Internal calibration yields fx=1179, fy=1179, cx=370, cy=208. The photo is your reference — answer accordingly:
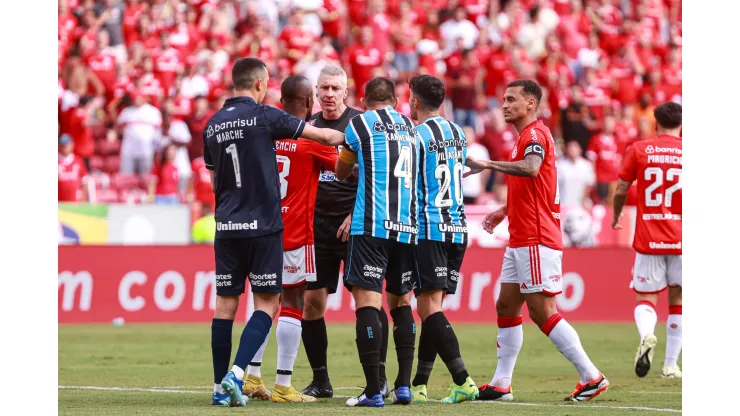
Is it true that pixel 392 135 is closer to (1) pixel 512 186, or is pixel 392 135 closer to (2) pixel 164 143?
(1) pixel 512 186

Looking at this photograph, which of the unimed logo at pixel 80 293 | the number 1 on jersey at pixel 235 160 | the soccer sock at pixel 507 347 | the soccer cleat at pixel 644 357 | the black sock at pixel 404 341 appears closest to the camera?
the number 1 on jersey at pixel 235 160

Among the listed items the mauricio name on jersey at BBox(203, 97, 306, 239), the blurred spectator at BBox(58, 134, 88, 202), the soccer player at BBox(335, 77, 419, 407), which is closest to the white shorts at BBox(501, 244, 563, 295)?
the soccer player at BBox(335, 77, 419, 407)

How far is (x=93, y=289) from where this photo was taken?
16.7m

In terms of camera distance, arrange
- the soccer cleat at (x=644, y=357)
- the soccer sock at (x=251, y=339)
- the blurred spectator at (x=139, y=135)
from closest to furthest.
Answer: the soccer sock at (x=251, y=339), the soccer cleat at (x=644, y=357), the blurred spectator at (x=139, y=135)

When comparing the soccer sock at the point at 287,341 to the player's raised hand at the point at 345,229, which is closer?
the soccer sock at the point at 287,341

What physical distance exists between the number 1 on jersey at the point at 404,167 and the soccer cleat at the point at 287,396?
176 centimetres

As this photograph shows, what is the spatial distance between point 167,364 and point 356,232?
181 inches

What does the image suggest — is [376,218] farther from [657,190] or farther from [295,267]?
[657,190]

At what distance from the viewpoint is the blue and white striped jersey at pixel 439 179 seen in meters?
8.48

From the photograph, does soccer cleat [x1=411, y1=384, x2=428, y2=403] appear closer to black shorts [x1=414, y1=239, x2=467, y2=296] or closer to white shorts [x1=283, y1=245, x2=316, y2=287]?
black shorts [x1=414, y1=239, x2=467, y2=296]

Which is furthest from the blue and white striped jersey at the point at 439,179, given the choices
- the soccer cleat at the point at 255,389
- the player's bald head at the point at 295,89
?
the soccer cleat at the point at 255,389

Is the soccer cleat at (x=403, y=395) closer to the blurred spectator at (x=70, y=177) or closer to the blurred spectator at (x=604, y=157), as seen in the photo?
the blurred spectator at (x=70, y=177)

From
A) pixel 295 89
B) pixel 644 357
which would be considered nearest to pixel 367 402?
pixel 295 89

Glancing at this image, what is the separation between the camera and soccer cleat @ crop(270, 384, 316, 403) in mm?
8586
